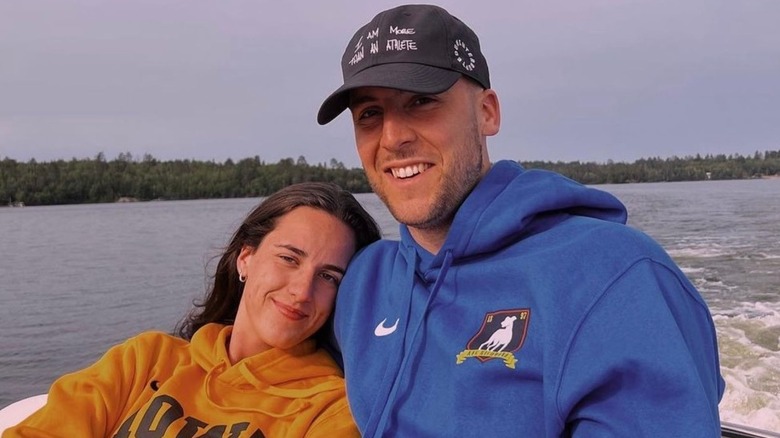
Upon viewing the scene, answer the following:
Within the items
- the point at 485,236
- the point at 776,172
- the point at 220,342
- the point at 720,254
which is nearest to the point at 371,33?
the point at 485,236

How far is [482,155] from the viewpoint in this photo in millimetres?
1894

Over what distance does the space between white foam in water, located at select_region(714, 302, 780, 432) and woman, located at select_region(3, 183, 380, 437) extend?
280 centimetres

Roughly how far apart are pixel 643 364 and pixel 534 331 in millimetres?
278

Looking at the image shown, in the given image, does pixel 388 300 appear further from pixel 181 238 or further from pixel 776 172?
pixel 776 172

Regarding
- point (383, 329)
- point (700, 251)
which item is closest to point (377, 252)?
point (383, 329)

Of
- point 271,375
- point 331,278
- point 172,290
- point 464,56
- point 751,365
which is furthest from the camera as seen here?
point 172,290

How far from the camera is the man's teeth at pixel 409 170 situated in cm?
183

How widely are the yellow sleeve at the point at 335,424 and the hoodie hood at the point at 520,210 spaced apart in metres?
0.54

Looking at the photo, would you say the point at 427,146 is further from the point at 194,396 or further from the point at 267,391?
the point at 194,396

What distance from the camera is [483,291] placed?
5.50 feet

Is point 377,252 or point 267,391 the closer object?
point 267,391

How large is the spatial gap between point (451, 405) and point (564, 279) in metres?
0.39

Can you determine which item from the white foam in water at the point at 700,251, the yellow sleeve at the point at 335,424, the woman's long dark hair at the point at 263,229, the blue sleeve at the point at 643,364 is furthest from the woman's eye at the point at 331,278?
the white foam in water at the point at 700,251

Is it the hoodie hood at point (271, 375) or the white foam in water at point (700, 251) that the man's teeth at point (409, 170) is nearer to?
the hoodie hood at point (271, 375)
